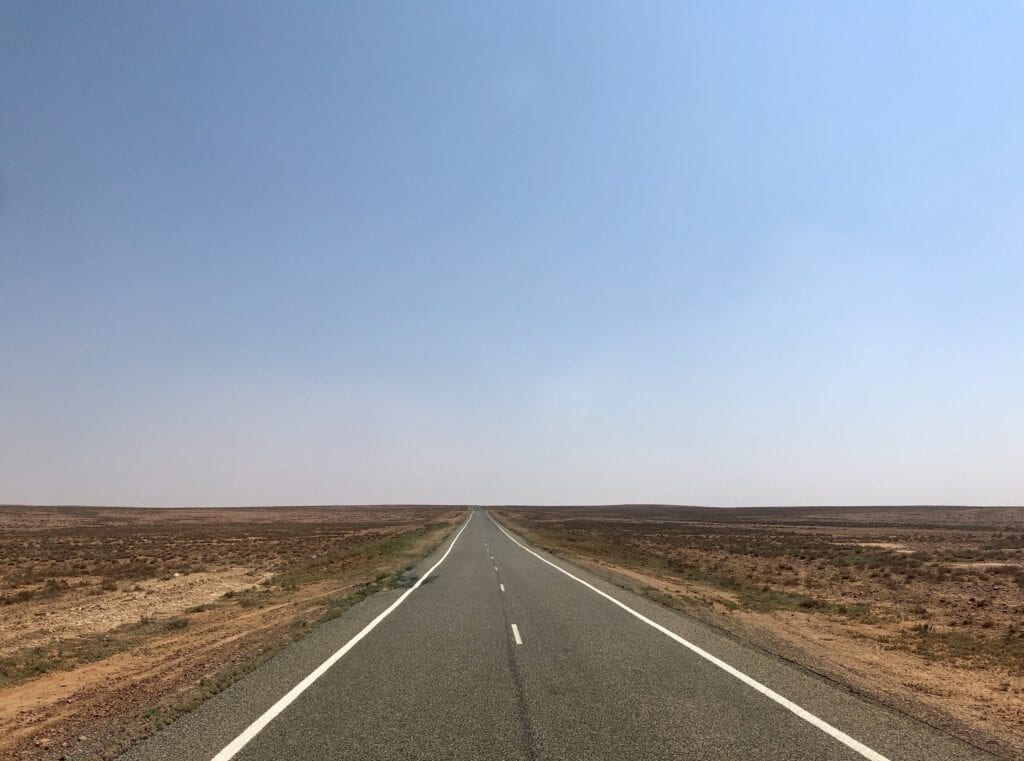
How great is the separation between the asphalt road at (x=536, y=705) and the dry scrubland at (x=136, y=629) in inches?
42.0

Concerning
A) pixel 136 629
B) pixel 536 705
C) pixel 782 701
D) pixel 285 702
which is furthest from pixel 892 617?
pixel 136 629

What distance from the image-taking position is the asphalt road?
20.2 feet

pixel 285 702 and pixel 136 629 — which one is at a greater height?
pixel 285 702

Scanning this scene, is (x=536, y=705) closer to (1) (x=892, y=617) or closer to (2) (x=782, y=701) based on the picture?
(2) (x=782, y=701)

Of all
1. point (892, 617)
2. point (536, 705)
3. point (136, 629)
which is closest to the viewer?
point (536, 705)

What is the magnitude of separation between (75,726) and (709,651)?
30.4 ft

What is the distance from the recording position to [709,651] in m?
11.0

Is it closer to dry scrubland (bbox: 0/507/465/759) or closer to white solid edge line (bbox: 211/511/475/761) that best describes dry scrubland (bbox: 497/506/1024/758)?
white solid edge line (bbox: 211/511/475/761)

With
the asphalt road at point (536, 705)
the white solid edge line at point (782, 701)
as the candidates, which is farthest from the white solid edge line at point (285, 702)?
the white solid edge line at point (782, 701)

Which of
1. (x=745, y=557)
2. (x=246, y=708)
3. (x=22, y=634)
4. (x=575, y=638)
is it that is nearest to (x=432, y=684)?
(x=246, y=708)

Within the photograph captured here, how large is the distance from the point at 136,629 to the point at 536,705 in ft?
47.1

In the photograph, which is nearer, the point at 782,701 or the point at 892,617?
the point at 782,701

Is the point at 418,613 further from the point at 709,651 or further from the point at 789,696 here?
the point at 789,696

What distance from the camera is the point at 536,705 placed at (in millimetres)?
7590
